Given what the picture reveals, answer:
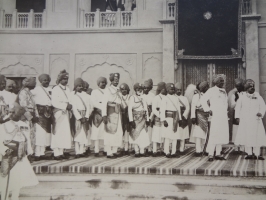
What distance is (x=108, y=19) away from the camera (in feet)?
14.0

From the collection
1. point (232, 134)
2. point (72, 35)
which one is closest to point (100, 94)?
point (72, 35)

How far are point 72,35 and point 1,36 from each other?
3.12 feet

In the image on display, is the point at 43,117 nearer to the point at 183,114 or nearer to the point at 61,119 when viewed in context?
the point at 61,119

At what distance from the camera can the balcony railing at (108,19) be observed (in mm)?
4156

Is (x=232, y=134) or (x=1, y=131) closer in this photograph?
(x=1, y=131)

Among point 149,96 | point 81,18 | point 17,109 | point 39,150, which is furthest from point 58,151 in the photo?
point 81,18

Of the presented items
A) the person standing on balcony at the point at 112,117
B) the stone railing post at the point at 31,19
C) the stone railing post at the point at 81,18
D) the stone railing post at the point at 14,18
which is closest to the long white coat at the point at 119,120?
the person standing on balcony at the point at 112,117

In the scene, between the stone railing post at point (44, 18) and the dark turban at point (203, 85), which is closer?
the stone railing post at point (44, 18)

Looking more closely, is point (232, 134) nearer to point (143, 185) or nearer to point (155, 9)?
point (143, 185)

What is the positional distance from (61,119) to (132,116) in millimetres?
973

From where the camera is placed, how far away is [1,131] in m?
3.10

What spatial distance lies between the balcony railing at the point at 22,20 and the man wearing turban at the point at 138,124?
167 cm

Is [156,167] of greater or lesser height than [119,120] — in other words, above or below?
below

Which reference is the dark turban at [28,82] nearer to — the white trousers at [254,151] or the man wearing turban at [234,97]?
the man wearing turban at [234,97]
